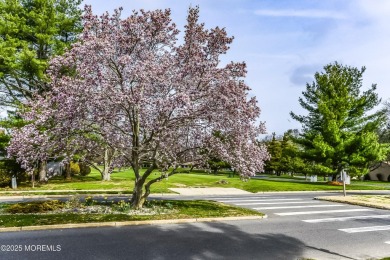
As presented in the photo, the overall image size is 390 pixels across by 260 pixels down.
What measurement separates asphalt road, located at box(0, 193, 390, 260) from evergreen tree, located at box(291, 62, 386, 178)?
2192 cm

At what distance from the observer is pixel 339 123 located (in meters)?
34.5

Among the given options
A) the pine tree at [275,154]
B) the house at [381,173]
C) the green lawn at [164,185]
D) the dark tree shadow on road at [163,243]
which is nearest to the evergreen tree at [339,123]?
the green lawn at [164,185]

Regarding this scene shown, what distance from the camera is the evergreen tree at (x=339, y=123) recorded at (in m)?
32.5

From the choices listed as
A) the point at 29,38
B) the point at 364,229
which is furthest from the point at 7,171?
the point at 364,229

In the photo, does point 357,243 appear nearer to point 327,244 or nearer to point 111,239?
point 327,244

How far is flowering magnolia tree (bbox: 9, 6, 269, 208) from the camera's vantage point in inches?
436

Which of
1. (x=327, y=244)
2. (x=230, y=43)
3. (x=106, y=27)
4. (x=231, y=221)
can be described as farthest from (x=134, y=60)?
(x=327, y=244)

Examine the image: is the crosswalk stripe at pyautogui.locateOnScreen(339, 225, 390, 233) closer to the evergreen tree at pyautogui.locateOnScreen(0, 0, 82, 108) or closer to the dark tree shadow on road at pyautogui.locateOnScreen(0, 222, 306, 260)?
the dark tree shadow on road at pyautogui.locateOnScreen(0, 222, 306, 260)

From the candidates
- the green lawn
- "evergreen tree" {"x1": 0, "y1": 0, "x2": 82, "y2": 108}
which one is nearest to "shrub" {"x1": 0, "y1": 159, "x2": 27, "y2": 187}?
the green lawn

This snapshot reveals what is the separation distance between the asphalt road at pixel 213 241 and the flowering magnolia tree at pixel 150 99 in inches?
110

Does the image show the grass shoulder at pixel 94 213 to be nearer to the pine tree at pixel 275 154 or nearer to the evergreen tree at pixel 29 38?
the evergreen tree at pixel 29 38

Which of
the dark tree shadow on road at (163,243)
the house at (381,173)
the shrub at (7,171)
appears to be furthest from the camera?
the house at (381,173)

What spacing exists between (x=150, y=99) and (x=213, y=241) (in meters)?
5.50

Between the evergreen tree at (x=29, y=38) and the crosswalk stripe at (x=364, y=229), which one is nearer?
the crosswalk stripe at (x=364, y=229)
